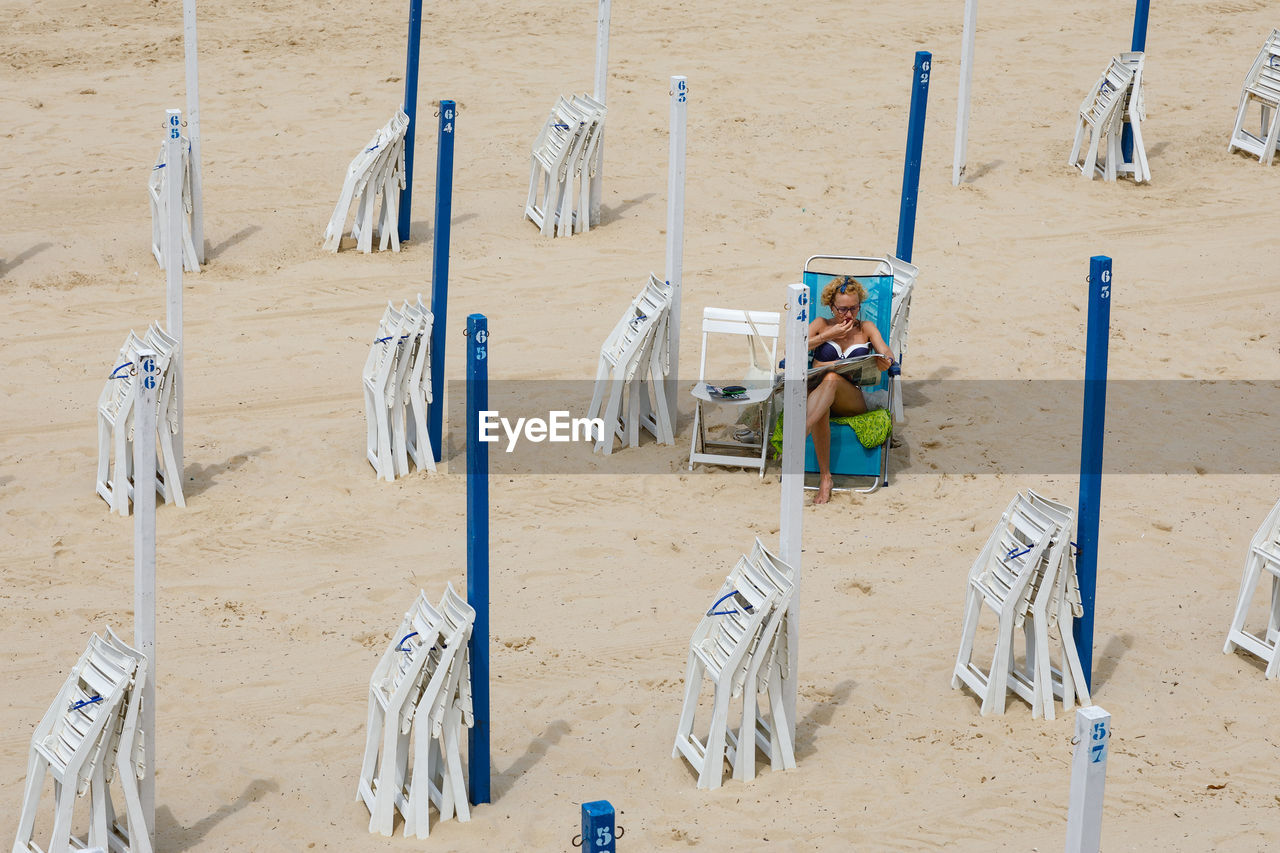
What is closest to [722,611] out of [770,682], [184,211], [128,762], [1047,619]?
[770,682]

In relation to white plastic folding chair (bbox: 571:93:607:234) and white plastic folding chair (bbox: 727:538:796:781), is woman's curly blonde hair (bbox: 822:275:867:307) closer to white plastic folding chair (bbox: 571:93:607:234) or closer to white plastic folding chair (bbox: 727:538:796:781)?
white plastic folding chair (bbox: 727:538:796:781)

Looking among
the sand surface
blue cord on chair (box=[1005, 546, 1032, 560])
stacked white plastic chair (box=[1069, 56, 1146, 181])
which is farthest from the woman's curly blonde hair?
stacked white plastic chair (box=[1069, 56, 1146, 181])

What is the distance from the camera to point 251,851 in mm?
5406

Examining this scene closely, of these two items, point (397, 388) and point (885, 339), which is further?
point (885, 339)

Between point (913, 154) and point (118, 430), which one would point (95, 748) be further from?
point (913, 154)

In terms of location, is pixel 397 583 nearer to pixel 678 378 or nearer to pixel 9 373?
pixel 678 378

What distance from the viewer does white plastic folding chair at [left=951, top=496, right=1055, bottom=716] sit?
238 inches

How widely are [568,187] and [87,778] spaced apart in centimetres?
732

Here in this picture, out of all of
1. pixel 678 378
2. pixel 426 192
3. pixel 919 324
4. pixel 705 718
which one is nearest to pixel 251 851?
pixel 705 718

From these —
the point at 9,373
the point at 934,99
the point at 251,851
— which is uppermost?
the point at 934,99

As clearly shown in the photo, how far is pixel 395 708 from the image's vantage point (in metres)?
5.36

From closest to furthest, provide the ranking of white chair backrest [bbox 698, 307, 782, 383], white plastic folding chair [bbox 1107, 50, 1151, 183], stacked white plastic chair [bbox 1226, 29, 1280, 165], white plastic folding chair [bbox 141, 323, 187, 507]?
white plastic folding chair [bbox 141, 323, 187, 507]
white chair backrest [bbox 698, 307, 782, 383]
white plastic folding chair [bbox 1107, 50, 1151, 183]
stacked white plastic chair [bbox 1226, 29, 1280, 165]

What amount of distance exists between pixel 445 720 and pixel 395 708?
0.21m

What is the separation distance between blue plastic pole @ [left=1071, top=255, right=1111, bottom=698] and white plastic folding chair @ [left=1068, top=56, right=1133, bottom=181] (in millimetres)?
6759
